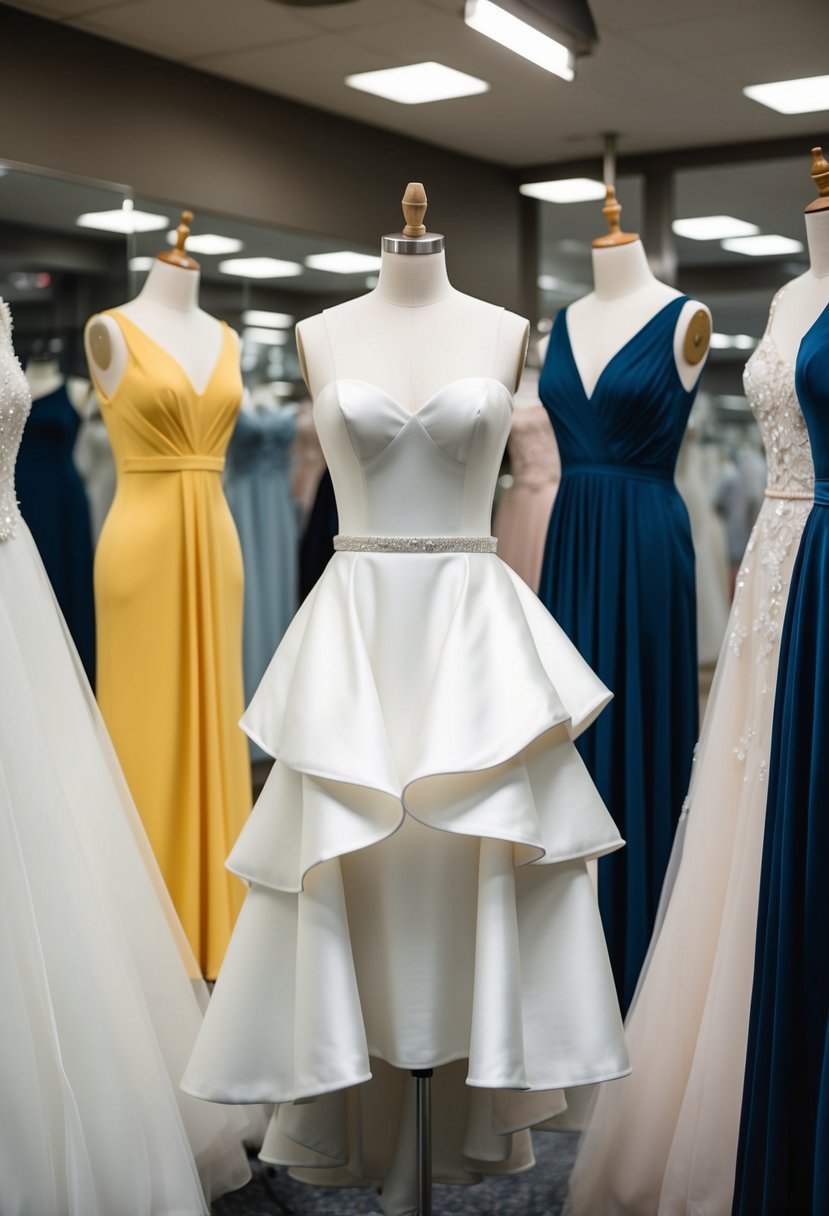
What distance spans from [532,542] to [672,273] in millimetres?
1720

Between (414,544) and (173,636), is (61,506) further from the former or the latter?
(414,544)

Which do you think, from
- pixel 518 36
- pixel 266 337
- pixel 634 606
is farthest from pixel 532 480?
Result: pixel 518 36

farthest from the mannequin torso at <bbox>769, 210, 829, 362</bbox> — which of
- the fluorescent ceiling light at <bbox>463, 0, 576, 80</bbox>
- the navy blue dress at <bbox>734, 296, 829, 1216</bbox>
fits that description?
the fluorescent ceiling light at <bbox>463, 0, 576, 80</bbox>

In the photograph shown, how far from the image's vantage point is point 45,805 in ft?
8.50

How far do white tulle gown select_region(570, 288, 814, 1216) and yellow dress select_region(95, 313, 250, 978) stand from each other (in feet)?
4.05

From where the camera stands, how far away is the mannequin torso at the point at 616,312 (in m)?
3.56

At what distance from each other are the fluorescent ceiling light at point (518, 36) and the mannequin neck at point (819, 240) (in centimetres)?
108

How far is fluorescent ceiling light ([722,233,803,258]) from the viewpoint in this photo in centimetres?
620

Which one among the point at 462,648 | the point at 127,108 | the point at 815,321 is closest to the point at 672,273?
the point at 127,108

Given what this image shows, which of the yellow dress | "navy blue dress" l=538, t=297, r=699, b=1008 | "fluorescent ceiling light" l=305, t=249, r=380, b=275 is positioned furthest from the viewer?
"fluorescent ceiling light" l=305, t=249, r=380, b=275

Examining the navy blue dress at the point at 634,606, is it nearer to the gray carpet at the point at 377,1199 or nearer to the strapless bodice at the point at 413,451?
the gray carpet at the point at 377,1199

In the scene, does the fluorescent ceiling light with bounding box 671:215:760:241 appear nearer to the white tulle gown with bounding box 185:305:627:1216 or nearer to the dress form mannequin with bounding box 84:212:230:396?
the dress form mannequin with bounding box 84:212:230:396

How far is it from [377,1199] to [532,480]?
3038mm

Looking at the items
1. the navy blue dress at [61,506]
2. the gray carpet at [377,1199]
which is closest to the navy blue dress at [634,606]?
the gray carpet at [377,1199]
